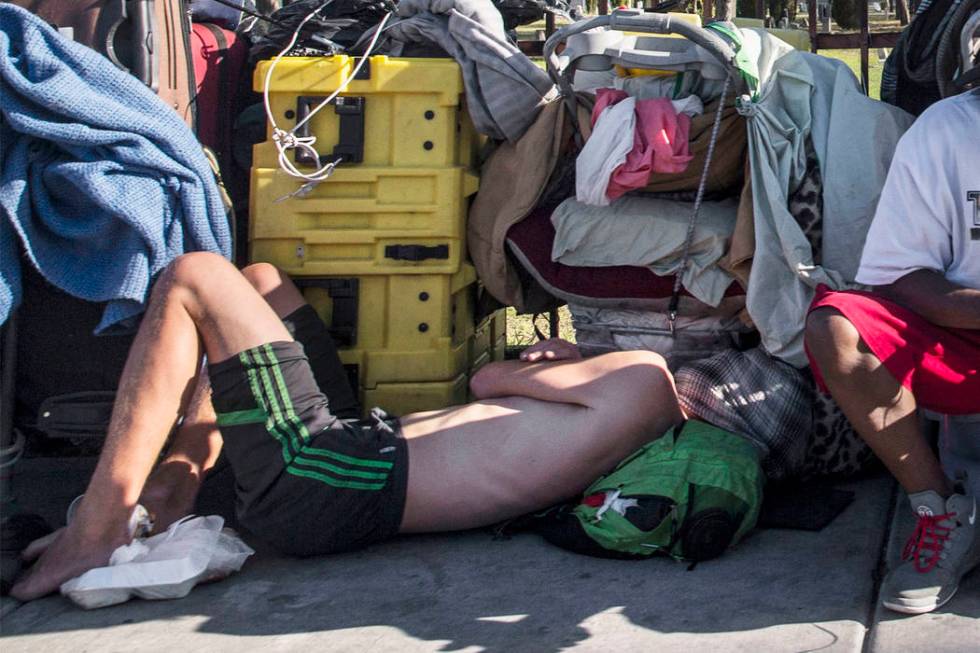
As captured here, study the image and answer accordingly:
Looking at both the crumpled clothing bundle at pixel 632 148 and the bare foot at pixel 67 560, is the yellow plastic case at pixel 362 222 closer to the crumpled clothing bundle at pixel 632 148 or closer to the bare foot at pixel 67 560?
the crumpled clothing bundle at pixel 632 148

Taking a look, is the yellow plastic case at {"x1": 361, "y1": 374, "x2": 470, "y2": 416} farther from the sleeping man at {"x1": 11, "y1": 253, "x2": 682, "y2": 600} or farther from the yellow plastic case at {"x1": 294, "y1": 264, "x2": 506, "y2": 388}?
the sleeping man at {"x1": 11, "y1": 253, "x2": 682, "y2": 600}

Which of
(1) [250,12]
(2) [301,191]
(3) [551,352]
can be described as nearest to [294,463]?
(3) [551,352]

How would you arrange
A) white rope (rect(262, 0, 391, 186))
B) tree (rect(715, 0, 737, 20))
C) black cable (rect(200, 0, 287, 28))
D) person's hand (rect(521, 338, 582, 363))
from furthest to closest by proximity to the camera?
tree (rect(715, 0, 737, 20)), black cable (rect(200, 0, 287, 28)), white rope (rect(262, 0, 391, 186)), person's hand (rect(521, 338, 582, 363))

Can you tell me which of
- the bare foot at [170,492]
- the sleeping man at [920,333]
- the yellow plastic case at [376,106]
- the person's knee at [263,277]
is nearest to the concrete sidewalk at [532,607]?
the sleeping man at [920,333]

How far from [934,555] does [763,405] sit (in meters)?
0.78

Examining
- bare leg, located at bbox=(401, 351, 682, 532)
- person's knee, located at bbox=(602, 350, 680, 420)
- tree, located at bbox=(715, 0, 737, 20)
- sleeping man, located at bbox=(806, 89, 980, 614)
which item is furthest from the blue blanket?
tree, located at bbox=(715, 0, 737, 20)

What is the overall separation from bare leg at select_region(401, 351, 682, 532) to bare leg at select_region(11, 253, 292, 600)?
1.65 feet

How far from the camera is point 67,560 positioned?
3.11 m

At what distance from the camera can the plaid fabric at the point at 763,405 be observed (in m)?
3.52

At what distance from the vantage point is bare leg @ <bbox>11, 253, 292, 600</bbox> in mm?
3115

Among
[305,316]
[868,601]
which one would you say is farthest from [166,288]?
[868,601]

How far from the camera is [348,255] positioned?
395 cm

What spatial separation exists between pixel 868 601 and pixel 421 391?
61.6 inches

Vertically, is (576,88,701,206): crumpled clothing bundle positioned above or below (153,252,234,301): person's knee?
above
